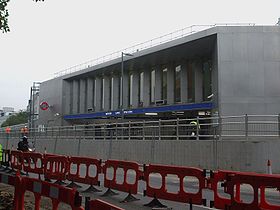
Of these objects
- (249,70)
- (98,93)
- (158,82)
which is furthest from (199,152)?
(98,93)

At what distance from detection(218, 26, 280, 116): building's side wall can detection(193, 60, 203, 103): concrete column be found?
327 inches

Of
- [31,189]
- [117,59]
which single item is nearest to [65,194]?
[31,189]

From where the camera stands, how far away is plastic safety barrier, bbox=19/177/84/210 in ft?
15.6

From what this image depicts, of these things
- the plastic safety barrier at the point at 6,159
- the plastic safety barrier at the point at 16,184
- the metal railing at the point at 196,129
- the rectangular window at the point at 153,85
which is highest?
the rectangular window at the point at 153,85

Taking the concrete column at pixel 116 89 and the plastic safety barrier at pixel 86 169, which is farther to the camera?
the concrete column at pixel 116 89

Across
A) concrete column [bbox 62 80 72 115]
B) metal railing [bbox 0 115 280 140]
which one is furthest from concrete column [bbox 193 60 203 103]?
concrete column [bbox 62 80 72 115]

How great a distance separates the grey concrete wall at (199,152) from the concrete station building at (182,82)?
939cm

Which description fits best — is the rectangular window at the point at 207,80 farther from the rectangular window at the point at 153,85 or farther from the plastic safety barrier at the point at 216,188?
the plastic safety barrier at the point at 216,188

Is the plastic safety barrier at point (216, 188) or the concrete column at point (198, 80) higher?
the concrete column at point (198, 80)

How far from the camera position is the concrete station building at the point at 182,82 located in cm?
2992

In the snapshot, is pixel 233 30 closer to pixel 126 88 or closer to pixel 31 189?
pixel 126 88

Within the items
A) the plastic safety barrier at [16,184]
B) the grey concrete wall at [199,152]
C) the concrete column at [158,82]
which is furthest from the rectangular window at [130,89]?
the plastic safety barrier at [16,184]

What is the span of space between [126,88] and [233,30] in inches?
846

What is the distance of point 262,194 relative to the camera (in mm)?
7324
